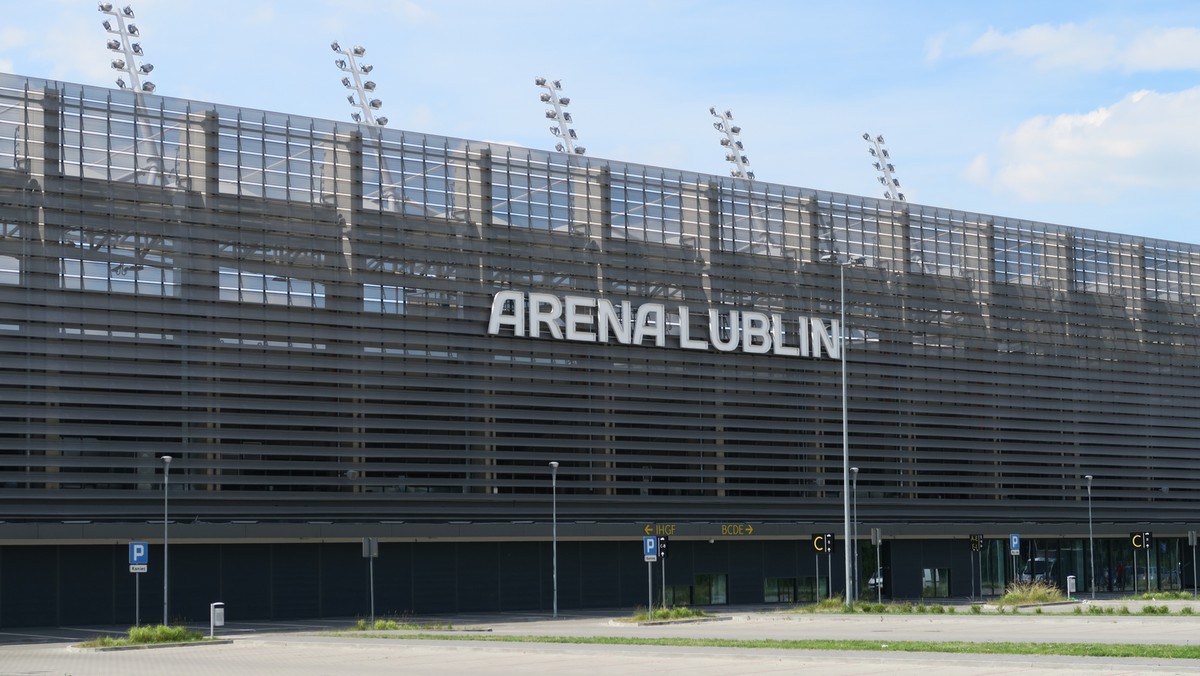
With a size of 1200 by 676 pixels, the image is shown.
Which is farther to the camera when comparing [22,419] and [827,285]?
[827,285]

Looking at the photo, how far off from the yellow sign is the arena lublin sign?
25.6 feet

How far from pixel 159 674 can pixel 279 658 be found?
13.3ft

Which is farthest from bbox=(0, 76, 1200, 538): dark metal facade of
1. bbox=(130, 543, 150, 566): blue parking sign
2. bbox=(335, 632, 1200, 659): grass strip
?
bbox=(335, 632, 1200, 659): grass strip

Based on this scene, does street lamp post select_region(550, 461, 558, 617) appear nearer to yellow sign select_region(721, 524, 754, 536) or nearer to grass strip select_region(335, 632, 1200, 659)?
yellow sign select_region(721, 524, 754, 536)

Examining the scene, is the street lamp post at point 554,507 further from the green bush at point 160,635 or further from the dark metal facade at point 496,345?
the green bush at point 160,635

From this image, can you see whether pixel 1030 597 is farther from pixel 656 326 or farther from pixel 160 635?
pixel 160 635

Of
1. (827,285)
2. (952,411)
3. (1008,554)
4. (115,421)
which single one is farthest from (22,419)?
(1008,554)

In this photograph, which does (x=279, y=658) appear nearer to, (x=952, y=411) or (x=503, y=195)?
(x=503, y=195)

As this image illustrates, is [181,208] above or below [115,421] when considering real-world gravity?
above

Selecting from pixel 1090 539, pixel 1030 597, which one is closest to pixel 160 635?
pixel 1030 597

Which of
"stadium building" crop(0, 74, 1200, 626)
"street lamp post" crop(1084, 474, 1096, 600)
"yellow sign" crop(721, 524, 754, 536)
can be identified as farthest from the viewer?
"street lamp post" crop(1084, 474, 1096, 600)

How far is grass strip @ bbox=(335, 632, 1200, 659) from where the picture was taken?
1154 inches

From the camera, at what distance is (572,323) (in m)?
65.7

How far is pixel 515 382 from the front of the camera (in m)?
64.0
